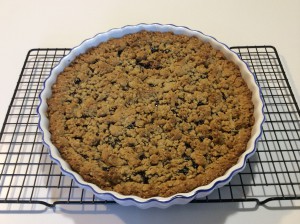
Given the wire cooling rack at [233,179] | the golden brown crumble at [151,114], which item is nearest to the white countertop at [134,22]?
the wire cooling rack at [233,179]

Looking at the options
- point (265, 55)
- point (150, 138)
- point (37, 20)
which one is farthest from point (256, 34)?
point (37, 20)

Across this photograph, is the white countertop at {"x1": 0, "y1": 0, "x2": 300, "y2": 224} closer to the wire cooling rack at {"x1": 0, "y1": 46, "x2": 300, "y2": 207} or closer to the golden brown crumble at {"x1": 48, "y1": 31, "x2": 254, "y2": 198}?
the wire cooling rack at {"x1": 0, "y1": 46, "x2": 300, "y2": 207}

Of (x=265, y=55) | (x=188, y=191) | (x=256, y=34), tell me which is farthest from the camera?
(x=256, y=34)

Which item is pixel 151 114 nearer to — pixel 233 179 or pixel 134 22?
pixel 233 179

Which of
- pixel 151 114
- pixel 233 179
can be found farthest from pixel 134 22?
pixel 233 179

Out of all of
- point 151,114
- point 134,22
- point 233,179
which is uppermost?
point 134,22

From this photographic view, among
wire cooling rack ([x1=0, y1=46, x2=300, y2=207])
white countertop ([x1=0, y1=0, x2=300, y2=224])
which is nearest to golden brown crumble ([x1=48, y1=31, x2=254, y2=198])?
wire cooling rack ([x1=0, y1=46, x2=300, y2=207])

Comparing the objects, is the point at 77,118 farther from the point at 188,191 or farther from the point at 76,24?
the point at 76,24

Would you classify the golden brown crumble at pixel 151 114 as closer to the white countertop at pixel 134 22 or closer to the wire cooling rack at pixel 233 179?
the wire cooling rack at pixel 233 179
